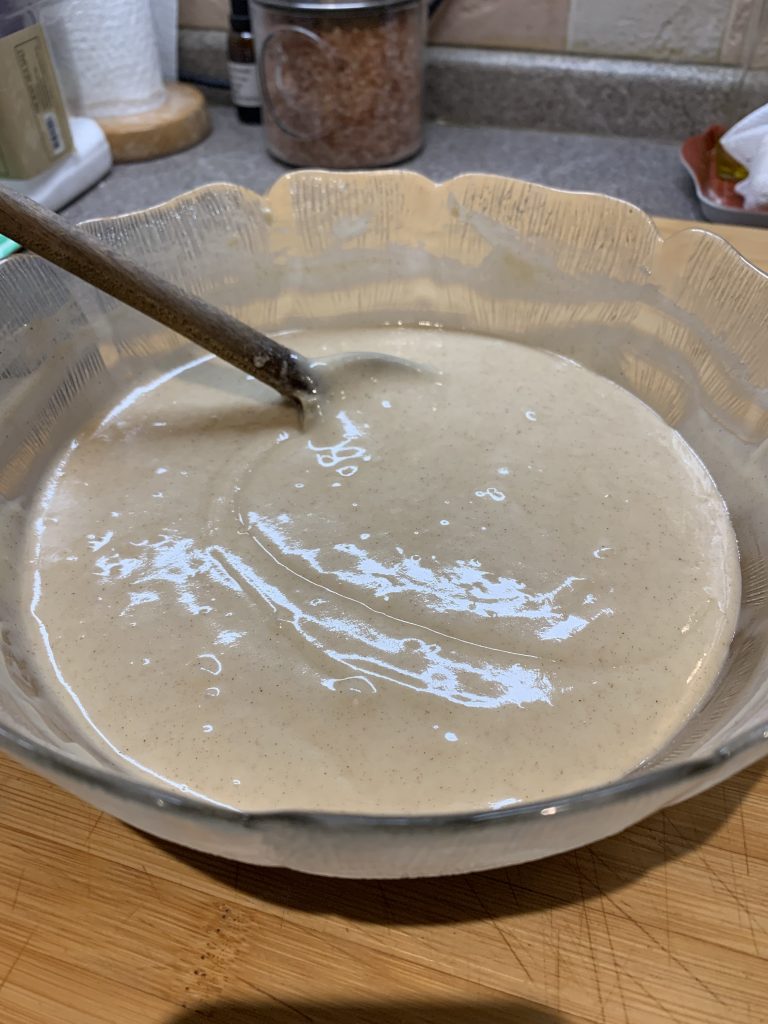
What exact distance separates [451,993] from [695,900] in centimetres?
18

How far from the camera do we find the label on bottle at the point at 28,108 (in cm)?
124

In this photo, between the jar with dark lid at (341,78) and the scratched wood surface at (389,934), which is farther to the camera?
the jar with dark lid at (341,78)

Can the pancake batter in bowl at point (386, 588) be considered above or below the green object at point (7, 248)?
below

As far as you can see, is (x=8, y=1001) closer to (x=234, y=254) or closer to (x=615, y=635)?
(x=615, y=635)

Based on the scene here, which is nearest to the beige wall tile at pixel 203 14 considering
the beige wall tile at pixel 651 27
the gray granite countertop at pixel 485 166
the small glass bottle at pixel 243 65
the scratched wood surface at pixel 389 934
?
the small glass bottle at pixel 243 65

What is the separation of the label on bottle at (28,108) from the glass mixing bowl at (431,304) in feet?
1.37

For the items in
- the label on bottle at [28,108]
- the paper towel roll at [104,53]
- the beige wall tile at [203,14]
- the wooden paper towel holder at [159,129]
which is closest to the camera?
the label on bottle at [28,108]

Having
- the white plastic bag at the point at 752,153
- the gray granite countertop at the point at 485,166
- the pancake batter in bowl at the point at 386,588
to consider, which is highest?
the white plastic bag at the point at 752,153

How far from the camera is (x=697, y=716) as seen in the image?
68cm

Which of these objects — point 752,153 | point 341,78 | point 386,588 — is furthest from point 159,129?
point 386,588

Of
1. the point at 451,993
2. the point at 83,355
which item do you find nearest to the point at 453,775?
the point at 451,993

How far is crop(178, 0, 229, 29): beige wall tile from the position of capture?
5.56 ft

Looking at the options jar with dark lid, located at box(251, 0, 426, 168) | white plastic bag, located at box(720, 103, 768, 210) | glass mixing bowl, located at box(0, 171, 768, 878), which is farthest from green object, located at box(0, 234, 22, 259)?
white plastic bag, located at box(720, 103, 768, 210)

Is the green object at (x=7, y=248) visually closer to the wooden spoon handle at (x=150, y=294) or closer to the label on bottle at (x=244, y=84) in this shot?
the wooden spoon handle at (x=150, y=294)
